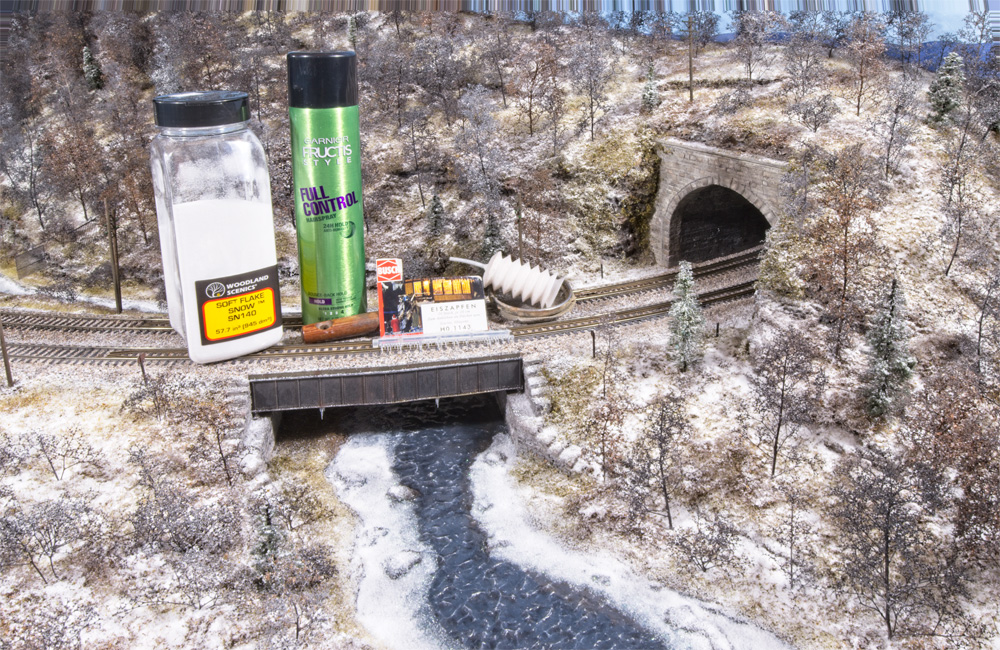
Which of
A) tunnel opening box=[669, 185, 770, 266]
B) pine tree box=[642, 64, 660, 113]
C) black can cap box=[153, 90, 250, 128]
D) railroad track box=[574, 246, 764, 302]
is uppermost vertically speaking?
black can cap box=[153, 90, 250, 128]

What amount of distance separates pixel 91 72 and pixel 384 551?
42.7 m

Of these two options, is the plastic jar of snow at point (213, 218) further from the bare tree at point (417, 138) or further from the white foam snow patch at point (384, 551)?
the bare tree at point (417, 138)

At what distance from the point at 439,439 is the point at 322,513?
20.9 ft

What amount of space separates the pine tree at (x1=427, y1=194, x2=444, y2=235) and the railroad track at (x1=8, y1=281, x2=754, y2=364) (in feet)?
32.1

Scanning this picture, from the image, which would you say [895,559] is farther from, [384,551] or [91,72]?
[91,72]

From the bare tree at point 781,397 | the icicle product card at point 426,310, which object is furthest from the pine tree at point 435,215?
the bare tree at point 781,397

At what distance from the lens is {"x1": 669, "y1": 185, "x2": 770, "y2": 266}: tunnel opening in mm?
45719

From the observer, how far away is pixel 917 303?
117 ft

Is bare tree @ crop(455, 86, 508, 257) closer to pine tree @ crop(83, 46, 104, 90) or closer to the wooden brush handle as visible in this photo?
the wooden brush handle

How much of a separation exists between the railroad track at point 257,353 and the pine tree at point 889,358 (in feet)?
33.8

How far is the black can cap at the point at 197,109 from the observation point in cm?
3016

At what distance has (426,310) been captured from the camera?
3725 centimetres

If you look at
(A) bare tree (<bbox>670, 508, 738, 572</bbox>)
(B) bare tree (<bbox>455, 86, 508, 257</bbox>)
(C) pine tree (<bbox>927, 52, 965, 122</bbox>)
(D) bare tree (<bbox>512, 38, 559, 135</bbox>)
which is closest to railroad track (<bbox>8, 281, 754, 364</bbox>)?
(B) bare tree (<bbox>455, 86, 508, 257</bbox>)

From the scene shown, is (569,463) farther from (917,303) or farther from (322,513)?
(917,303)
